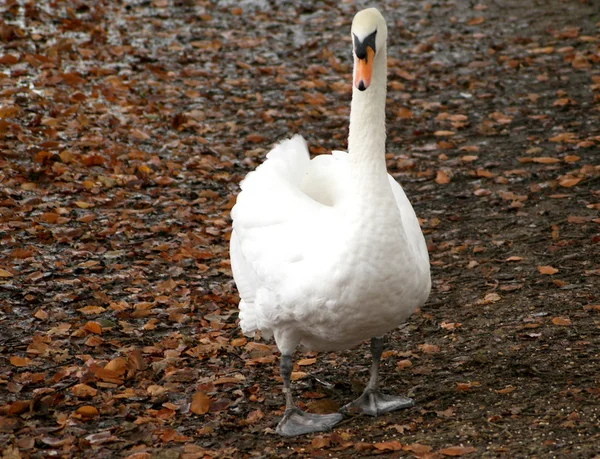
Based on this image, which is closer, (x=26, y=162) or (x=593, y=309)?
(x=593, y=309)

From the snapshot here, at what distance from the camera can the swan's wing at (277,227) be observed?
4.50m

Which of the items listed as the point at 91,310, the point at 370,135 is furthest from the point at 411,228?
the point at 91,310

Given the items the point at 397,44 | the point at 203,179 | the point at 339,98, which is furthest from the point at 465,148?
the point at 397,44

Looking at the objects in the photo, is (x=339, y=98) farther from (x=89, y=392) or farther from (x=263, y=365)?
(x=89, y=392)

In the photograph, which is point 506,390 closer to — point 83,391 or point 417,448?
point 417,448

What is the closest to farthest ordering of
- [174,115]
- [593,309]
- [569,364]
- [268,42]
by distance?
1. [569,364]
2. [593,309]
3. [174,115]
4. [268,42]

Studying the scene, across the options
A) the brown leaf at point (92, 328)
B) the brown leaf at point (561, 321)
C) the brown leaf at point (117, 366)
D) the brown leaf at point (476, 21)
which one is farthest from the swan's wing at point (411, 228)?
the brown leaf at point (476, 21)

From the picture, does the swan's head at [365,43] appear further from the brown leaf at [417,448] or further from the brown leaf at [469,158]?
the brown leaf at [469,158]

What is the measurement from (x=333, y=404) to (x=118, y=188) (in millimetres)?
3727

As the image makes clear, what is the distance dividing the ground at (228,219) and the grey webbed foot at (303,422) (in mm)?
65

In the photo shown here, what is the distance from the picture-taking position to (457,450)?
414 centimetres

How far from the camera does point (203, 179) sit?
8367 millimetres

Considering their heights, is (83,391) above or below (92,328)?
below

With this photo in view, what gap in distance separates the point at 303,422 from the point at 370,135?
1613mm
